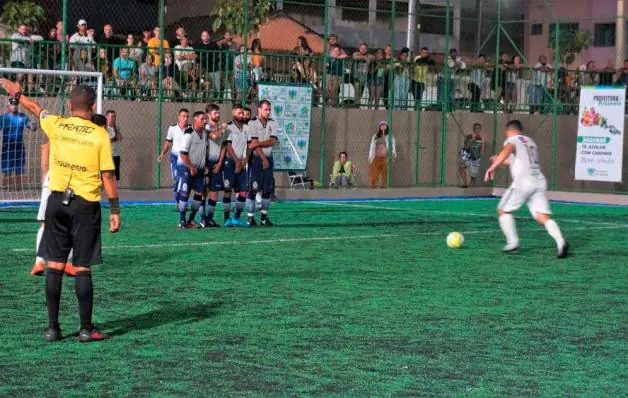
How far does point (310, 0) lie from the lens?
112 ft

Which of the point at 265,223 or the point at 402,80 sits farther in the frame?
the point at 402,80

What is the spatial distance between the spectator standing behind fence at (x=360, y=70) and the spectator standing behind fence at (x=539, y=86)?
5.72 metres

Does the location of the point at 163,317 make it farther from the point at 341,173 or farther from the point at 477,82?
the point at 477,82

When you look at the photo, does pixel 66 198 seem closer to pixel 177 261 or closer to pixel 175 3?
pixel 177 261

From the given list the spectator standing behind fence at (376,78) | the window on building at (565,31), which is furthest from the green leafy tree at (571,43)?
the spectator standing behind fence at (376,78)

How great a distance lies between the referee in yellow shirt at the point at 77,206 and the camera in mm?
9172

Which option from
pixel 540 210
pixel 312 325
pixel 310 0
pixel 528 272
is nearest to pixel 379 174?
pixel 310 0

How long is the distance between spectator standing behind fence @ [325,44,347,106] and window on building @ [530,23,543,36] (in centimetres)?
1192

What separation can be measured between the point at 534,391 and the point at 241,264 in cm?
718

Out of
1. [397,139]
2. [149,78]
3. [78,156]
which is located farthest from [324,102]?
[78,156]

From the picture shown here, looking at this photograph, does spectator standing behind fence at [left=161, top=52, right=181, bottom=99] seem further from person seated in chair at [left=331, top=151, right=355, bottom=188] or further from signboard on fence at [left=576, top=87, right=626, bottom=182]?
signboard on fence at [left=576, top=87, right=626, bottom=182]

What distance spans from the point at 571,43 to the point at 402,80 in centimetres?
813

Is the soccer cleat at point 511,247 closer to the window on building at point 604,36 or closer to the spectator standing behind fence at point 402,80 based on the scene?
the spectator standing behind fence at point 402,80

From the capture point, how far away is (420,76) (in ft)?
106
